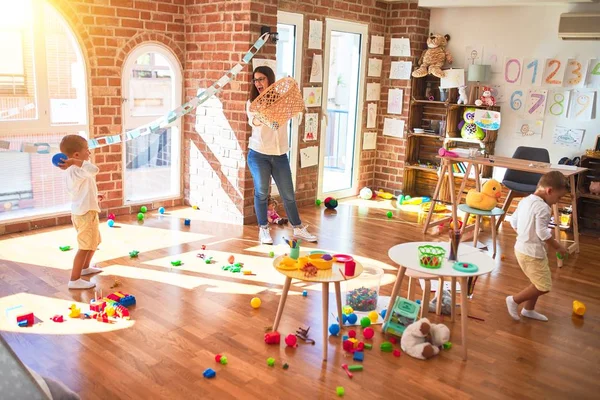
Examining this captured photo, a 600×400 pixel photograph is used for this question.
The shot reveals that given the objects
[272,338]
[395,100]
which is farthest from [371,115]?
[272,338]

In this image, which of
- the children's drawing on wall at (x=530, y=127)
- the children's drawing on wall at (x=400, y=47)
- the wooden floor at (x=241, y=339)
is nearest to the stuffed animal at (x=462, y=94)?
the children's drawing on wall at (x=530, y=127)

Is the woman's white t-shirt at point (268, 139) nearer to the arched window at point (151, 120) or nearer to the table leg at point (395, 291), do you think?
the arched window at point (151, 120)

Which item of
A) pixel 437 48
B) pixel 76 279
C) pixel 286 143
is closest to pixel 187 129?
pixel 286 143

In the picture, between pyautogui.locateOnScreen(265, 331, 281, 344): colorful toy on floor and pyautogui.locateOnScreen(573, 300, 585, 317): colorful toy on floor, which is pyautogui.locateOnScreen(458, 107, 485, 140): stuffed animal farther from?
pyautogui.locateOnScreen(265, 331, 281, 344): colorful toy on floor

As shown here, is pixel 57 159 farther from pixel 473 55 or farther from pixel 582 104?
pixel 582 104

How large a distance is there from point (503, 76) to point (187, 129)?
11.9ft

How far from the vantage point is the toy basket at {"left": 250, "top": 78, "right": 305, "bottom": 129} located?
4.48 meters

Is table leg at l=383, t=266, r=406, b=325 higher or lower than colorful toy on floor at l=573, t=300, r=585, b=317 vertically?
higher

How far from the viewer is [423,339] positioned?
3164 millimetres

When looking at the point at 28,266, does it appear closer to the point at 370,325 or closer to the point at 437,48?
the point at 370,325

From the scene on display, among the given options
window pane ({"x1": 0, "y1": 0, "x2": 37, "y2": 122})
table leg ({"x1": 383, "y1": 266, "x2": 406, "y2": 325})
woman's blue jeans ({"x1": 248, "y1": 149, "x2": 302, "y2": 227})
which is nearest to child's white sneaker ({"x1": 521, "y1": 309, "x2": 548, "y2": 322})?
table leg ({"x1": 383, "y1": 266, "x2": 406, "y2": 325})

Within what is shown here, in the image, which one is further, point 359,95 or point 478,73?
point 359,95

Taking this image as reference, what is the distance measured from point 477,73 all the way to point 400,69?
99cm

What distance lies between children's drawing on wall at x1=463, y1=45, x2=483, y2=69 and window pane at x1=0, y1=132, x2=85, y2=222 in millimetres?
4572
